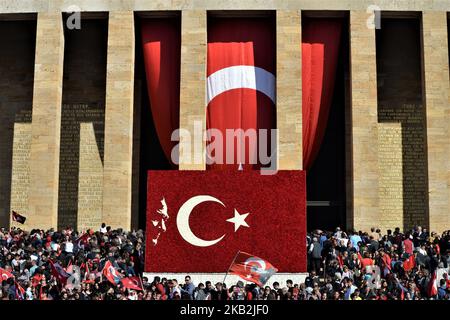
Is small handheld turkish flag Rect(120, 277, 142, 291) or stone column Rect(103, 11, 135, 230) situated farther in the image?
stone column Rect(103, 11, 135, 230)

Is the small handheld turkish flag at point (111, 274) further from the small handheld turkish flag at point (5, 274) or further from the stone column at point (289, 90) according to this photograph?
the stone column at point (289, 90)

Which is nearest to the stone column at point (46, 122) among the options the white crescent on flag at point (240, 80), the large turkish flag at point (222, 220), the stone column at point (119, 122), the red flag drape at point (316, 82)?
the stone column at point (119, 122)

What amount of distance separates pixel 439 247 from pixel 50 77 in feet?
57.6

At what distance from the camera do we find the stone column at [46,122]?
32438mm

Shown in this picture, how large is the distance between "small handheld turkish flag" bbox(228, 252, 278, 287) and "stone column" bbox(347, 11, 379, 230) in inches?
436

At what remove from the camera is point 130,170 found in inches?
1284

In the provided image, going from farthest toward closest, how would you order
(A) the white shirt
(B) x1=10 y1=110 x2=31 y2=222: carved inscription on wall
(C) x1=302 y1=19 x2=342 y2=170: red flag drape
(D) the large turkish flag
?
(B) x1=10 y1=110 x2=31 y2=222: carved inscription on wall, (C) x1=302 y1=19 x2=342 y2=170: red flag drape, (A) the white shirt, (D) the large turkish flag

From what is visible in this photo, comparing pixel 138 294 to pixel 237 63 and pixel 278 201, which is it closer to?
pixel 278 201

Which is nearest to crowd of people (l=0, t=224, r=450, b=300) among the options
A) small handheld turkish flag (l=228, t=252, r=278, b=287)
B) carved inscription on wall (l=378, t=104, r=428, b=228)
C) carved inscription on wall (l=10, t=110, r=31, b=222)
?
small handheld turkish flag (l=228, t=252, r=278, b=287)

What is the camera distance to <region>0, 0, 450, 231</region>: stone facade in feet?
106

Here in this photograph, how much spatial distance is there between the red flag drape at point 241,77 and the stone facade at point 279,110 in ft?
1.90

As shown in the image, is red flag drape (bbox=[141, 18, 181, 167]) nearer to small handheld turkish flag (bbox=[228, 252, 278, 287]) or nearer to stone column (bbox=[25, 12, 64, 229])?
stone column (bbox=[25, 12, 64, 229])

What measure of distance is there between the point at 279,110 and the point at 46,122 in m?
A: 9.79
